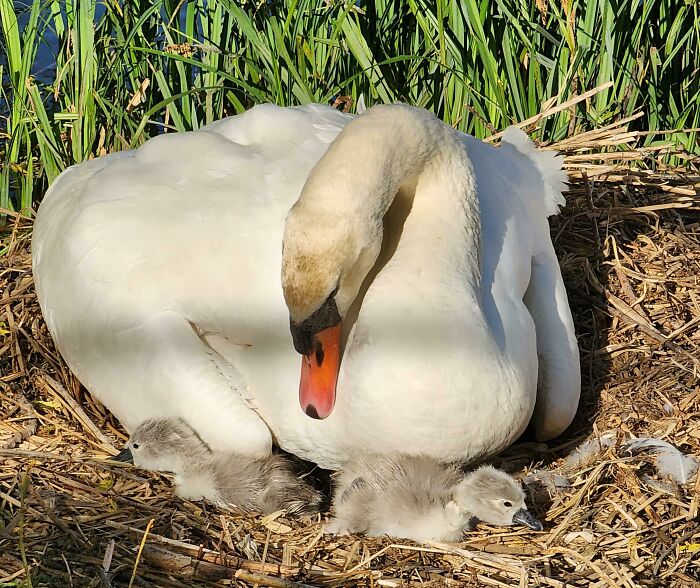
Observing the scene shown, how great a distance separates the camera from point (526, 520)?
13.5 ft

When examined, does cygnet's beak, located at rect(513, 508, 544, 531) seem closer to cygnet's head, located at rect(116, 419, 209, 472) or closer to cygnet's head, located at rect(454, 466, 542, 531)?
cygnet's head, located at rect(454, 466, 542, 531)

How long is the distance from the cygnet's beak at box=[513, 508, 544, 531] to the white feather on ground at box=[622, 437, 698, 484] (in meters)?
0.64

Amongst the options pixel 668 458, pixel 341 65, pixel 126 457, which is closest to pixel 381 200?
pixel 126 457

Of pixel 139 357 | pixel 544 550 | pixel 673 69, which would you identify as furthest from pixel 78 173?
pixel 673 69

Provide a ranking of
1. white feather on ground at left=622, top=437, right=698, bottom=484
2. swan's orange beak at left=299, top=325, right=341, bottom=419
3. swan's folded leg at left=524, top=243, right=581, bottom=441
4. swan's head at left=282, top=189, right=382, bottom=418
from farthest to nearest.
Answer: swan's folded leg at left=524, top=243, right=581, bottom=441
white feather on ground at left=622, top=437, right=698, bottom=484
swan's orange beak at left=299, top=325, right=341, bottom=419
swan's head at left=282, top=189, right=382, bottom=418

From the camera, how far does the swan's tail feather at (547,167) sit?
529 centimetres

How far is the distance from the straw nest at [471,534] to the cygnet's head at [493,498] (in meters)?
0.10

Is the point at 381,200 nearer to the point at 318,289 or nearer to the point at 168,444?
the point at 318,289

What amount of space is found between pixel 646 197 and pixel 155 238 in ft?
9.55

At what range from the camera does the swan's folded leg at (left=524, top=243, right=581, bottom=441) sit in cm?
476

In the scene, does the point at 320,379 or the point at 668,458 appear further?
the point at 668,458

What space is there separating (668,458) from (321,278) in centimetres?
163

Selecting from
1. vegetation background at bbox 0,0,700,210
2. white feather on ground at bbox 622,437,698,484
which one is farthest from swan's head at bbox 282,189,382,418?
vegetation background at bbox 0,0,700,210

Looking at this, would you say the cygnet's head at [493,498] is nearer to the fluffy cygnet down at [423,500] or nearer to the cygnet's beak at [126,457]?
the fluffy cygnet down at [423,500]
